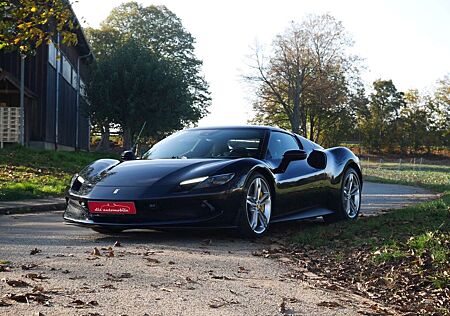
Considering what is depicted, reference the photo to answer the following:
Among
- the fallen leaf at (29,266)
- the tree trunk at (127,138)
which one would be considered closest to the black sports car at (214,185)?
the fallen leaf at (29,266)

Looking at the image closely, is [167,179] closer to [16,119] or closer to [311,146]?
[311,146]

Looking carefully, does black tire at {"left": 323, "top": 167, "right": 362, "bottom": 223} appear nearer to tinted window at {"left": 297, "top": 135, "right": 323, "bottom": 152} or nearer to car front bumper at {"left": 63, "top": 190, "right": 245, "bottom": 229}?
tinted window at {"left": 297, "top": 135, "right": 323, "bottom": 152}

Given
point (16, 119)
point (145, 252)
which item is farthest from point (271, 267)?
point (16, 119)

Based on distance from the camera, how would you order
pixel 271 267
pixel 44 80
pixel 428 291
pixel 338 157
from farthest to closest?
1. pixel 44 80
2. pixel 338 157
3. pixel 271 267
4. pixel 428 291

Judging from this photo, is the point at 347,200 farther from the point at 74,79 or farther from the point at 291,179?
the point at 74,79

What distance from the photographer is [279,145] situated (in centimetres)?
838

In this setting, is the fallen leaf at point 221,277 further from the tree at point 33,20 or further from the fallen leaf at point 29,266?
the tree at point 33,20

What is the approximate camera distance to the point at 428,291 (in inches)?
188

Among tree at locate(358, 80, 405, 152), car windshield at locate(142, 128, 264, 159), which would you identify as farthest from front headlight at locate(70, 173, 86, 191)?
tree at locate(358, 80, 405, 152)

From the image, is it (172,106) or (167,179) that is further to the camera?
(172,106)

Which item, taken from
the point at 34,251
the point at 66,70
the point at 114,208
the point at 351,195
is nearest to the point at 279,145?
the point at 351,195

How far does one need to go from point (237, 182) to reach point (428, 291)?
2.67 metres

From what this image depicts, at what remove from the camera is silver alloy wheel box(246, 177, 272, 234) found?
731 centimetres

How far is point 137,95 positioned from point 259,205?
33235 millimetres
